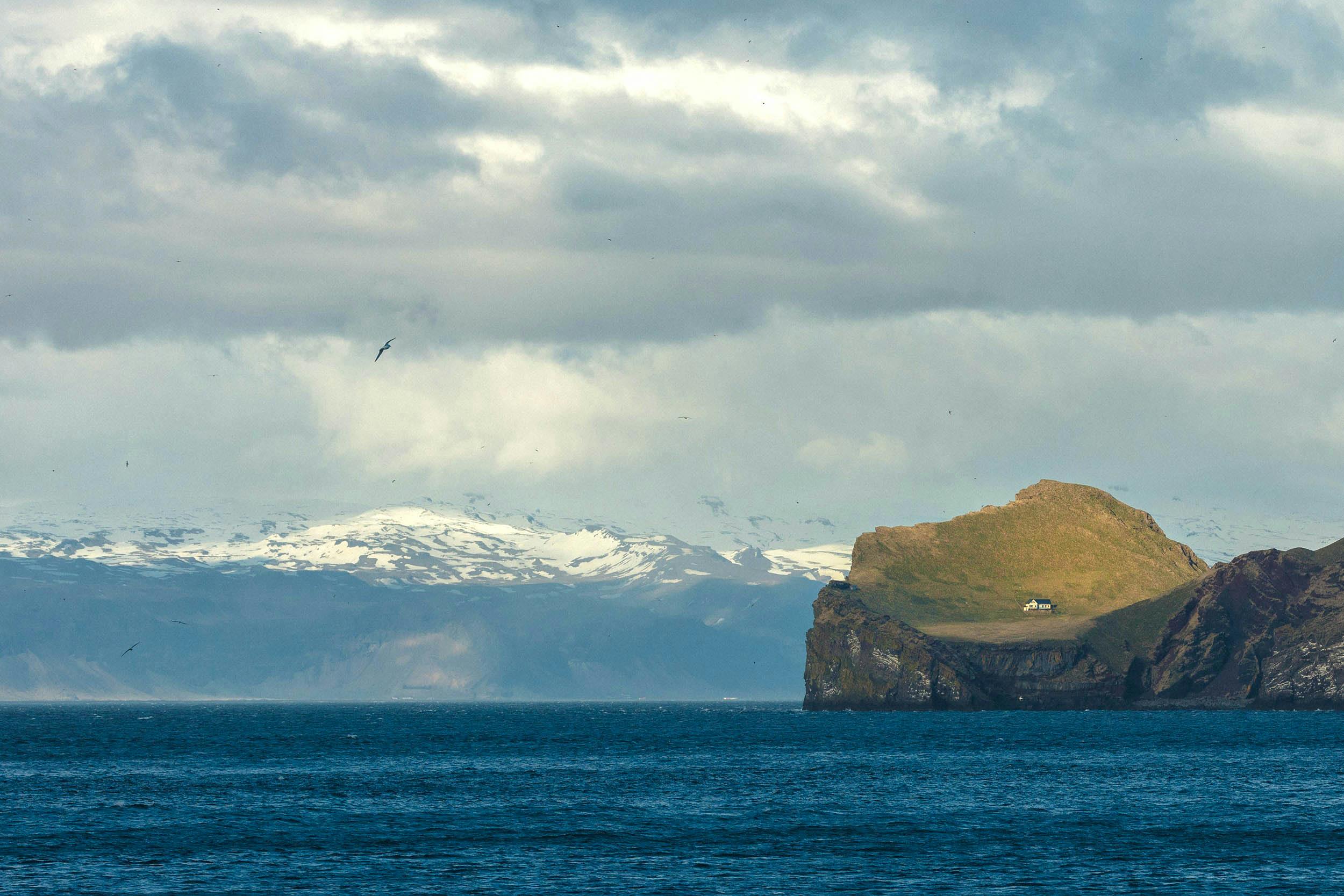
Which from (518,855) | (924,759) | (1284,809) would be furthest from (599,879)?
(924,759)

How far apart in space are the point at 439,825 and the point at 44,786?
193ft

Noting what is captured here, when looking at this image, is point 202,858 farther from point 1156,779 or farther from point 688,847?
point 1156,779

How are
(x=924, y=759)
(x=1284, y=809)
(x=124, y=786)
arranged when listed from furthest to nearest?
(x=924, y=759) → (x=124, y=786) → (x=1284, y=809)

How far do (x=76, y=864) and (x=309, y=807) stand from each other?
35182mm

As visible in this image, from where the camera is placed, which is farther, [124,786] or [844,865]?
[124,786]

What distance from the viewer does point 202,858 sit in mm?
107000

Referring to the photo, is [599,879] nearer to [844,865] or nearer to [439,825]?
[844,865]

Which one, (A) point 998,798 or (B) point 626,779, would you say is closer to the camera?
(A) point 998,798

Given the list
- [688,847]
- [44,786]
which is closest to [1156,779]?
[688,847]

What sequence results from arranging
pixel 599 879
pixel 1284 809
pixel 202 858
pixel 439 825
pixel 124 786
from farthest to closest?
1. pixel 124 786
2. pixel 1284 809
3. pixel 439 825
4. pixel 202 858
5. pixel 599 879

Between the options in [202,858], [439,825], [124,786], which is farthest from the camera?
[124,786]

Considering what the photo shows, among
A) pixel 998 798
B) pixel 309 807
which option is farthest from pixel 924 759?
pixel 309 807

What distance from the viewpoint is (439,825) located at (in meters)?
125

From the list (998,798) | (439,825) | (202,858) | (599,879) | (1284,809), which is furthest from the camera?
(998,798)
